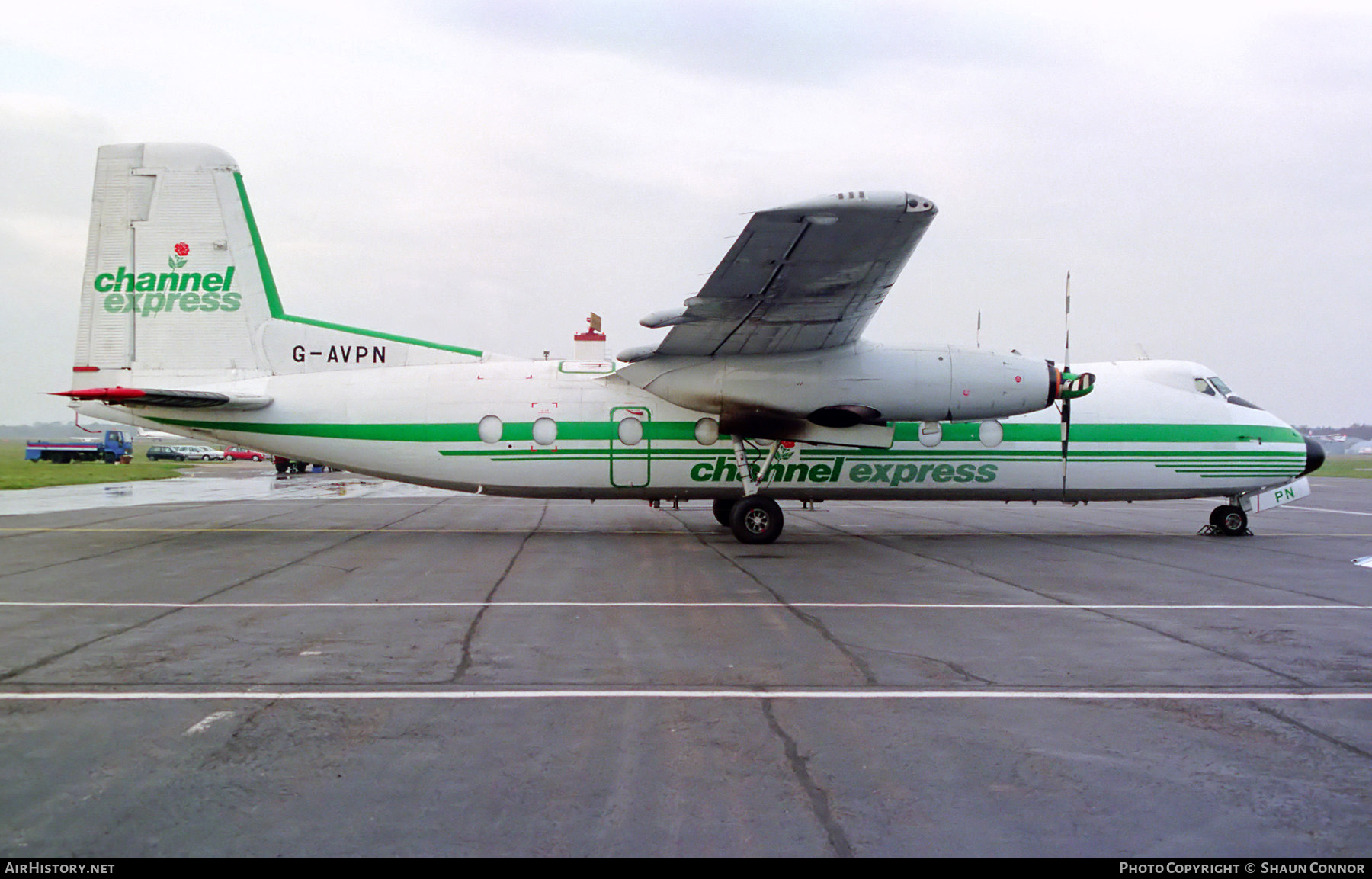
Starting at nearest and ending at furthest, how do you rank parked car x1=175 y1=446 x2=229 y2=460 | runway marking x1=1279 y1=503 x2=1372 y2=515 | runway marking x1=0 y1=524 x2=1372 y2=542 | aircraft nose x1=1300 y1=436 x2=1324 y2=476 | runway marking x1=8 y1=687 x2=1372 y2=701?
runway marking x1=8 y1=687 x2=1372 y2=701
runway marking x1=0 y1=524 x2=1372 y2=542
aircraft nose x1=1300 y1=436 x2=1324 y2=476
runway marking x1=1279 y1=503 x2=1372 y2=515
parked car x1=175 y1=446 x2=229 y2=460

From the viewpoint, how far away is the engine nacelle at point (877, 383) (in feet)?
47.5

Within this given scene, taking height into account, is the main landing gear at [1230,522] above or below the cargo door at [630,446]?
below

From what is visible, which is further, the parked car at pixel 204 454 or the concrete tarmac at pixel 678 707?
the parked car at pixel 204 454

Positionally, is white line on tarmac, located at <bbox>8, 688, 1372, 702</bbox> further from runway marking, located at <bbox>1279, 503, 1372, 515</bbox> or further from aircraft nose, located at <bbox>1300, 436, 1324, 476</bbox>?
runway marking, located at <bbox>1279, 503, 1372, 515</bbox>

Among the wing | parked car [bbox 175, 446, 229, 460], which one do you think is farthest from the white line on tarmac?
parked car [bbox 175, 446, 229, 460]

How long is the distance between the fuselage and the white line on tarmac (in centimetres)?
929

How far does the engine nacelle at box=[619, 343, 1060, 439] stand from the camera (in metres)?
14.5

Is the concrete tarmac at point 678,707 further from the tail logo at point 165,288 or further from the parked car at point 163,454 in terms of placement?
the parked car at point 163,454

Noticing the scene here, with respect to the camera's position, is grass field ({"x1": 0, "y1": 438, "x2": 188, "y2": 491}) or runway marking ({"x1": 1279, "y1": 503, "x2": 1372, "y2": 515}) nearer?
runway marking ({"x1": 1279, "y1": 503, "x2": 1372, "y2": 515})

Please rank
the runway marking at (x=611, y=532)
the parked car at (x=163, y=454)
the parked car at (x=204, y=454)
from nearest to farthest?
the runway marking at (x=611, y=532), the parked car at (x=163, y=454), the parked car at (x=204, y=454)

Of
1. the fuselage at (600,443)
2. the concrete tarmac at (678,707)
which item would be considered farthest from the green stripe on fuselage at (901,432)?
the concrete tarmac at (678,707)

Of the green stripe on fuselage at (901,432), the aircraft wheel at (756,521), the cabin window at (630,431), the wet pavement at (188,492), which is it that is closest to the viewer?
the aircraft wheel at (756,521)

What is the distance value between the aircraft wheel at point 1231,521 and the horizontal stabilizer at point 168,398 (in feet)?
57.6

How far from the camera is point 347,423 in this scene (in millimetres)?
15180
